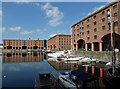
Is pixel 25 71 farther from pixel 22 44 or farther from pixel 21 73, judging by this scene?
pixel 22 44

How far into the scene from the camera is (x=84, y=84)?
923 cm

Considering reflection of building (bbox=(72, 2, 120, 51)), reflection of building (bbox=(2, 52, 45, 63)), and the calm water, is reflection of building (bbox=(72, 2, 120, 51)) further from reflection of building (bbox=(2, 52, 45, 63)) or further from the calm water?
reflection of building (bbox=(2, 52, 45, 63))

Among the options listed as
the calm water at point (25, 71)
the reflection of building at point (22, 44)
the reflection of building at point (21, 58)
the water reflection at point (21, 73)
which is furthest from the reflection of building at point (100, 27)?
the reflection of building at point (22, 44)

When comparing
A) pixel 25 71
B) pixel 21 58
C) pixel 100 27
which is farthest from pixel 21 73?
pixel 100 27

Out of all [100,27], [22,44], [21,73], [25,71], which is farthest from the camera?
[22,44]

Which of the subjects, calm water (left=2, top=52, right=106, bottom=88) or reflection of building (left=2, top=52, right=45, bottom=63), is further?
reflection of building (left=2, top=52, right=45, bottom=63)

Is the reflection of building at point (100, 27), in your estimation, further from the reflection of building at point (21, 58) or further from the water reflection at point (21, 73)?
the water reflection at point (21, 73)

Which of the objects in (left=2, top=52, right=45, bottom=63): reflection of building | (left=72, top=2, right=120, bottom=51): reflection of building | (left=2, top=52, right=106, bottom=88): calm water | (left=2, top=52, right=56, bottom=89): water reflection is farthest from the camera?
(left=2, top=52, right=45, bottom=63): reflection of building

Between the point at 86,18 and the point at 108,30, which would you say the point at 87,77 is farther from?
the point at 86,18

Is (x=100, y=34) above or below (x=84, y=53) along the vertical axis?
above

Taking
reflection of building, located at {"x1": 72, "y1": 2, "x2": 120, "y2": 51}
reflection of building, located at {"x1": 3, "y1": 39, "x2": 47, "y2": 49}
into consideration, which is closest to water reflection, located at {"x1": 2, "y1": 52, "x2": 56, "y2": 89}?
reflection of building, located at {"x1": 72, "y1": 2, "x2": 120, "y2": 51}

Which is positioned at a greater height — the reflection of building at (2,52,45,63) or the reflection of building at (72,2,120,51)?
the reflection of building at (72,2,120,51)

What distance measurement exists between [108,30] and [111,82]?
30539 millimetres

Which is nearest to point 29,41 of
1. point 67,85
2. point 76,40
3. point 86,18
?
point 76,40
